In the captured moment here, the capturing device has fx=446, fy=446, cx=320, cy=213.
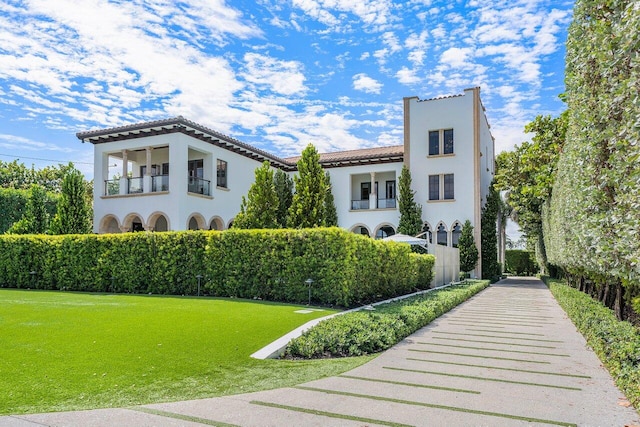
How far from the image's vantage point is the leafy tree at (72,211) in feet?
69.7

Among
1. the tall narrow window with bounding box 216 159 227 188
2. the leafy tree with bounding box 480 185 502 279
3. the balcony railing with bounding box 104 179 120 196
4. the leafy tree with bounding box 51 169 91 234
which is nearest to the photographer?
the leafy tree with bounding box 51 169 91 234

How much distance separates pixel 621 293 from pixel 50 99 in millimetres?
22260

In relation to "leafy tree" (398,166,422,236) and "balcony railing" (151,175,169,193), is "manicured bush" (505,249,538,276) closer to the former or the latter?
"leafy tree" (398,166,422,236)

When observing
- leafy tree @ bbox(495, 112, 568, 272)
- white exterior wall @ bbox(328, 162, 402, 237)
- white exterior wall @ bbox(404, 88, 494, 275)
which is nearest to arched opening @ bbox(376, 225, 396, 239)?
white exterior wall @ bbox(328, 162, 402, 237)

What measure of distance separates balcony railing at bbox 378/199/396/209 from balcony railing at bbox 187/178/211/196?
11.3m

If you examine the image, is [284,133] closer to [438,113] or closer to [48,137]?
[438,113]

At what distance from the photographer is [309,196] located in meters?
16.3

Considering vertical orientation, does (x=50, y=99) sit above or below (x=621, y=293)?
above

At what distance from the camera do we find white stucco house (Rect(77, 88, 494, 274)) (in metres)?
22.4

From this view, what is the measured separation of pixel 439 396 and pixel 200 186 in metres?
20.8

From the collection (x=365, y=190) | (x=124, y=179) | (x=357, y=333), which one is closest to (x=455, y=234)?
(x=365, y=190)

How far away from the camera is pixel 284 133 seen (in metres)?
22.5

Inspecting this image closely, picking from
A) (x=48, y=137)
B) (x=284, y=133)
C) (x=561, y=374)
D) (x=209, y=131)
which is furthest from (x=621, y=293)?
(x=48, y=137)

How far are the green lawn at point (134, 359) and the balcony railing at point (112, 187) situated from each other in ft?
48.8
